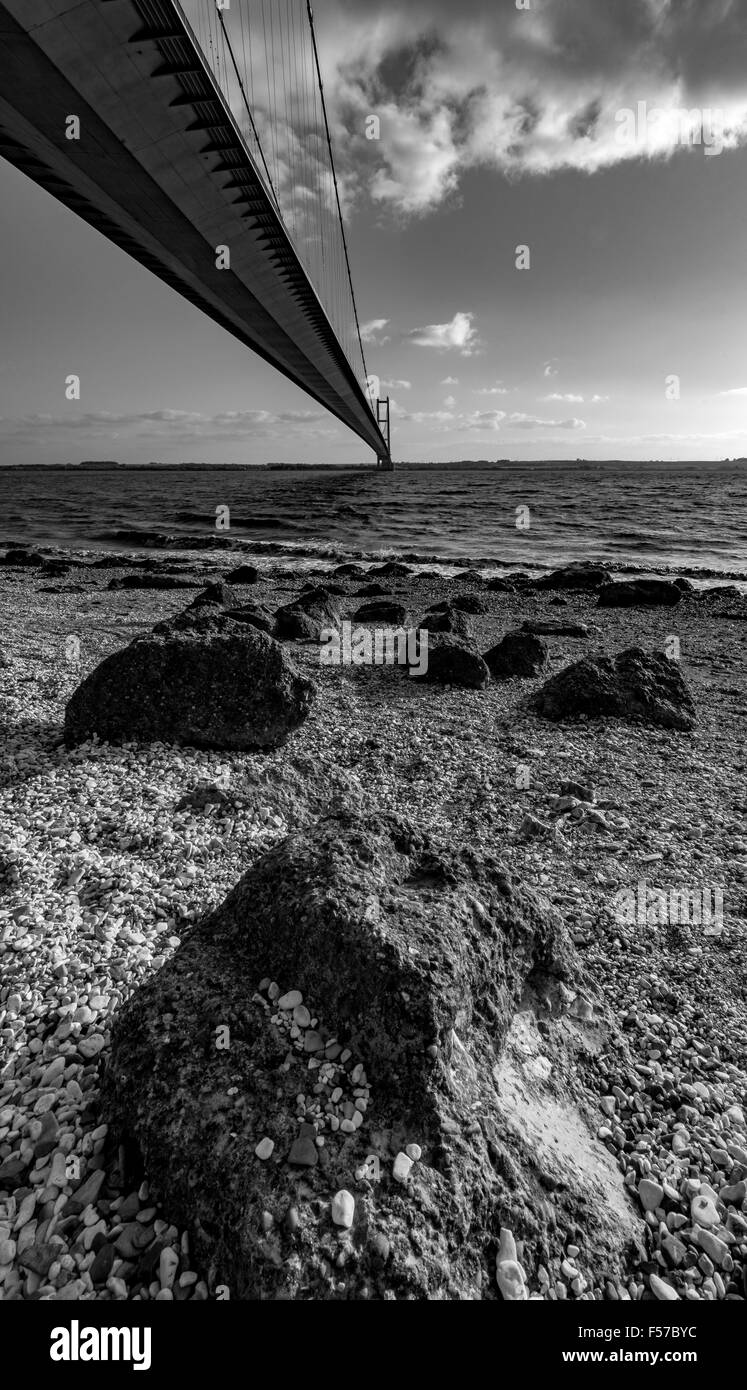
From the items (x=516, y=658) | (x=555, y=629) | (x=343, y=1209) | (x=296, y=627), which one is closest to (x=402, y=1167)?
(x=343, y=1209)

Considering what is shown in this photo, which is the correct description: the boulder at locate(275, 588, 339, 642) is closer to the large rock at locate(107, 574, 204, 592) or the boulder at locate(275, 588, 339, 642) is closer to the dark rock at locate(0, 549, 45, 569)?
the large rock at locate(107, 574, 204, 592)

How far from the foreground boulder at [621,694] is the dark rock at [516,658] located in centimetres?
129

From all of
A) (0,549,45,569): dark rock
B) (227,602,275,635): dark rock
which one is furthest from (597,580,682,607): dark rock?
(0,549,45,569): dark rock

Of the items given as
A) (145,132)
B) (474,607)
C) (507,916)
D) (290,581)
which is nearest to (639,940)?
(507,916)

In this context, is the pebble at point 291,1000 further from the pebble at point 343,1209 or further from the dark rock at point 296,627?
the dark rock at point 296,627

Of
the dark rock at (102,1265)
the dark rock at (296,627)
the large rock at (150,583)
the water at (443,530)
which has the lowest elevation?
the dark rock at (102,1265)

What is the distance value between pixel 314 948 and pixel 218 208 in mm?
28842

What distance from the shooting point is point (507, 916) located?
2844 mm

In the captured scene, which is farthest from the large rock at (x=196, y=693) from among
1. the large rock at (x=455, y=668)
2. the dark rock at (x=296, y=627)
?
the dark rock at (x=296, y=627)

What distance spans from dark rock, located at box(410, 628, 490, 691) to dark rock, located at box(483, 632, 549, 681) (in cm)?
48

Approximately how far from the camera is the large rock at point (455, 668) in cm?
869

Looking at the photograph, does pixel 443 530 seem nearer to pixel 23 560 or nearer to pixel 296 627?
pixel 23 560

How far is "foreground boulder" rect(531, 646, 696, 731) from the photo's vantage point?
741 cm

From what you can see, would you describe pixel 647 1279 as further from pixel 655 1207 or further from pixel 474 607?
pixel 474 607
